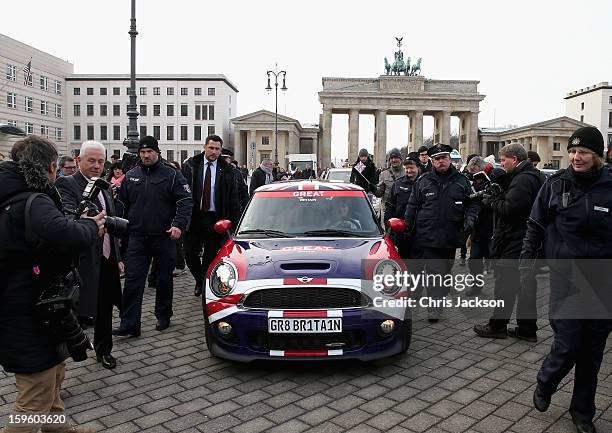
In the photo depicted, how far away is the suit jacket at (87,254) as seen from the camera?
3.92m

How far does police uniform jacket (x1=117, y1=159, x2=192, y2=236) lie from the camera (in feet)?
20.6

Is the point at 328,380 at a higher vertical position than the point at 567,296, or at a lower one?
lower

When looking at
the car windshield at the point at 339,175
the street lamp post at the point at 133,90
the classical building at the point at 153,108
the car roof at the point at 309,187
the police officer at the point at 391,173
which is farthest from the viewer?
the classical building at the point at 153,108

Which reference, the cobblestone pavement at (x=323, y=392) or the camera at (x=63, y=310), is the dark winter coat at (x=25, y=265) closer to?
the camera at (x=63, y=310)

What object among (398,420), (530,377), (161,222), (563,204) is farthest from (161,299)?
(563,204)

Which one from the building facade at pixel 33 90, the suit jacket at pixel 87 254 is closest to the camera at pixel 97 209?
the suit jacket at pixel 87 254

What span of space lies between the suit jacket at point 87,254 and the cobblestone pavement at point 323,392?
0.85m

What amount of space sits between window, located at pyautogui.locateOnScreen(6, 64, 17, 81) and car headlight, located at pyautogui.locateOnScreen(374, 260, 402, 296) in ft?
252

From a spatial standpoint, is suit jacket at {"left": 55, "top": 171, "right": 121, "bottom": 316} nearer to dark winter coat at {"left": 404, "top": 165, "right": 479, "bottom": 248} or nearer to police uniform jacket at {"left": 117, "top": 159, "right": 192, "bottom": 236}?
→ police uniform jacket at {"left": 117, "top": 159, "right": 192, "bottom": 236}

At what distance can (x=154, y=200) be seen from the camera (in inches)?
249

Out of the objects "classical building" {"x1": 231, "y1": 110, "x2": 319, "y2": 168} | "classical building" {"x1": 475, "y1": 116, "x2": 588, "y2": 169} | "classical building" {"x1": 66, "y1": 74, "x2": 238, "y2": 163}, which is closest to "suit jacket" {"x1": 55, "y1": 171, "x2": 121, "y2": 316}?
"classical building" {"x1": 231, "y1": 110, "x2": 319, "y2": 168}

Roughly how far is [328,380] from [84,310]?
2207 mm

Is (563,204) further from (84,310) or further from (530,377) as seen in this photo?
(84,310)

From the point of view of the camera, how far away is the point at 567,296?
3.91 metres
